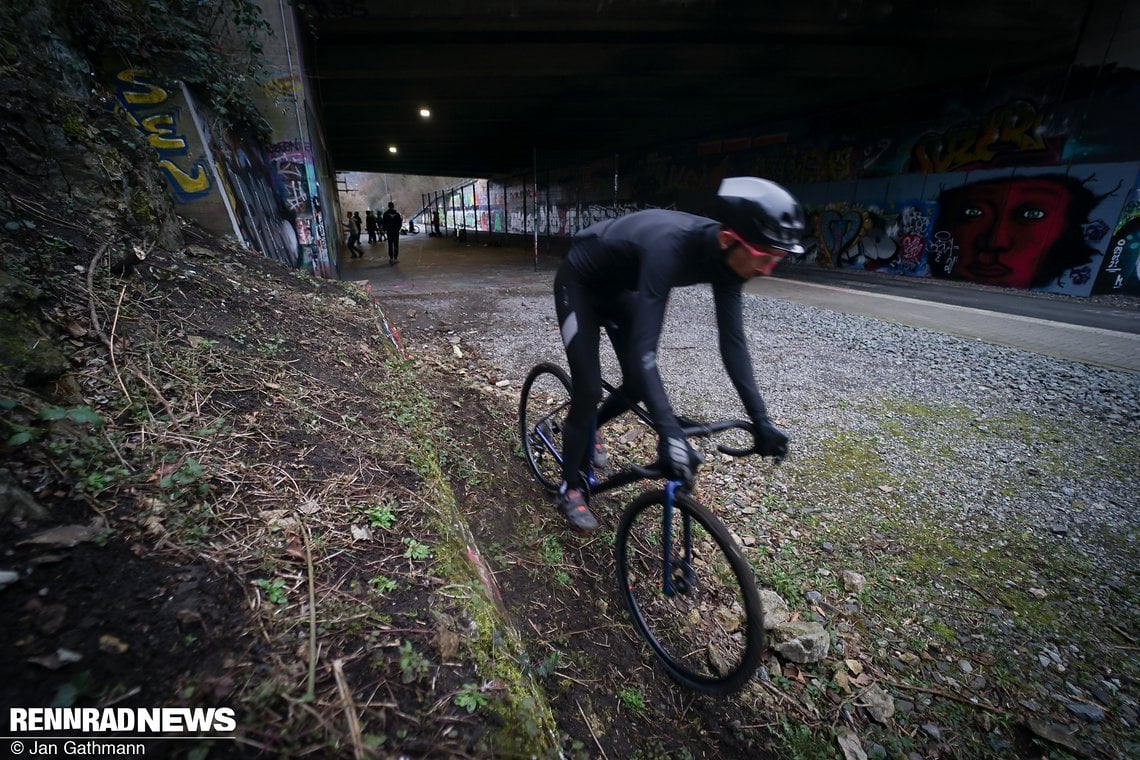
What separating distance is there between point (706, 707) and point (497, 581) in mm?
1130

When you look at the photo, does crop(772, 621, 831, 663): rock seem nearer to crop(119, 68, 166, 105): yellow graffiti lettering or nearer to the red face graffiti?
crop(119, 68, 166, 105): yellow graffiti lettering

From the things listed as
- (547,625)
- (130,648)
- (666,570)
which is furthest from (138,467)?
(666,570)

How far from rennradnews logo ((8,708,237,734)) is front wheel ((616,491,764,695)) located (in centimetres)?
170

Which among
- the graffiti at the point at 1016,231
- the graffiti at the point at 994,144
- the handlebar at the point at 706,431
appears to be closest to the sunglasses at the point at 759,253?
the handlebar at the point at 706,431

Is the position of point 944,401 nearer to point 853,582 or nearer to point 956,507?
point 956,507

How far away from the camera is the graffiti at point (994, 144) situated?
12.0 metres

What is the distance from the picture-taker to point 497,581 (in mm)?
2381

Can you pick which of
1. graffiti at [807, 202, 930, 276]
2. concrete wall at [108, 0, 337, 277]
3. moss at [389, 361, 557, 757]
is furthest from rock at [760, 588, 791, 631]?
graffiti at [807, 202, 930, 276]

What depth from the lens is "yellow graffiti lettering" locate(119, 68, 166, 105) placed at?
5.98 m

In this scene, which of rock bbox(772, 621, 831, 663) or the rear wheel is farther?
the rear wheel

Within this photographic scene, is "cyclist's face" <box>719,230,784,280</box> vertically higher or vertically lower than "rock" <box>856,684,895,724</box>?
higher

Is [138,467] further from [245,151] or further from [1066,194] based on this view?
[1066,194]

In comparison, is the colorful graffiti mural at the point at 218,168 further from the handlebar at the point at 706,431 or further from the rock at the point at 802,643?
the rock at the point at 802,643

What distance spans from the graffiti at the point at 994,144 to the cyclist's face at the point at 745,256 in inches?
632
